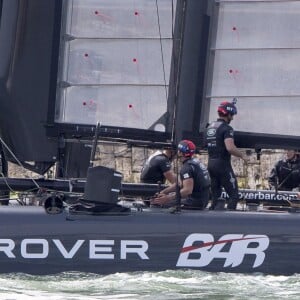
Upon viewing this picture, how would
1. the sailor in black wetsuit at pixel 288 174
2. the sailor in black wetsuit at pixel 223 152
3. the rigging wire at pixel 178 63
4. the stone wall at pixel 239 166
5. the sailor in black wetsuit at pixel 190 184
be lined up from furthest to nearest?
the stone wall at pixel 239 166 < the sailor in black wetsuit at pixel 288 174 < the rigging wire at pixel 178 63 < the sailor in black wetsuit at pixel 223 152 < the sailor in black wetsuit at pixel 190 184

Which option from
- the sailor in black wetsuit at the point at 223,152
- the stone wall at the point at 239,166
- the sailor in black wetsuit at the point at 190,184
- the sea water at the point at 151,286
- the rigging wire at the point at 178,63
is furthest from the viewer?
the stone wall at the point at 239,166

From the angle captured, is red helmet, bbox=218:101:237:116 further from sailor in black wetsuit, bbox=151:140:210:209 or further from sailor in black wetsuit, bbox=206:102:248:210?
sailor in black wetsuit, bbox=151:140:210:209

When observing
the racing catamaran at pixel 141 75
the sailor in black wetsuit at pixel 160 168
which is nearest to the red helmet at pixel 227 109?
the racing catamaran at pixel 141 75

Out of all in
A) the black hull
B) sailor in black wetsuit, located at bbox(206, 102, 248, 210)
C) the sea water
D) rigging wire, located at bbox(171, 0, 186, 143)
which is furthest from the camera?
rigging wire, located at bbox(171, 0, 186, 143)

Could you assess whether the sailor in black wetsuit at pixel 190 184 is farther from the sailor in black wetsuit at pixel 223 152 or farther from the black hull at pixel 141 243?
the black hull at pixel 141 243

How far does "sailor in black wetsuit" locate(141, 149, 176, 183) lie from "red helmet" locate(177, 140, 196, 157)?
2.62 feet

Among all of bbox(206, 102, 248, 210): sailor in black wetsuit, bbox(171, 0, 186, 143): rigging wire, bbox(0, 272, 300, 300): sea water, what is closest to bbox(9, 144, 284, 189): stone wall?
bbox(171, 0, 186, 143): rigging wire

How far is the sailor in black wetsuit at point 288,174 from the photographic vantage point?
1588 cm

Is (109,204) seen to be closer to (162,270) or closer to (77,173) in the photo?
(162,270)

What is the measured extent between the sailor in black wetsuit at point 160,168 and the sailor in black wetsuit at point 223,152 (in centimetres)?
62

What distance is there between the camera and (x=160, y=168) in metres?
15.1

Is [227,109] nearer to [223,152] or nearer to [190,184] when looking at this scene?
[223,152]

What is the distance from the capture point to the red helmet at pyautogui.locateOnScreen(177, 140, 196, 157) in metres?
14.2

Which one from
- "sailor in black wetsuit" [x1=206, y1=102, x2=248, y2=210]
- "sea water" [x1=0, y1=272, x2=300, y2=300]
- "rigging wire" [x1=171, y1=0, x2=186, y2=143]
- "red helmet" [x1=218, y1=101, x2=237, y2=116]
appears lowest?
"sea water" [x1=0, y1=272, x2=300, y2=300]
